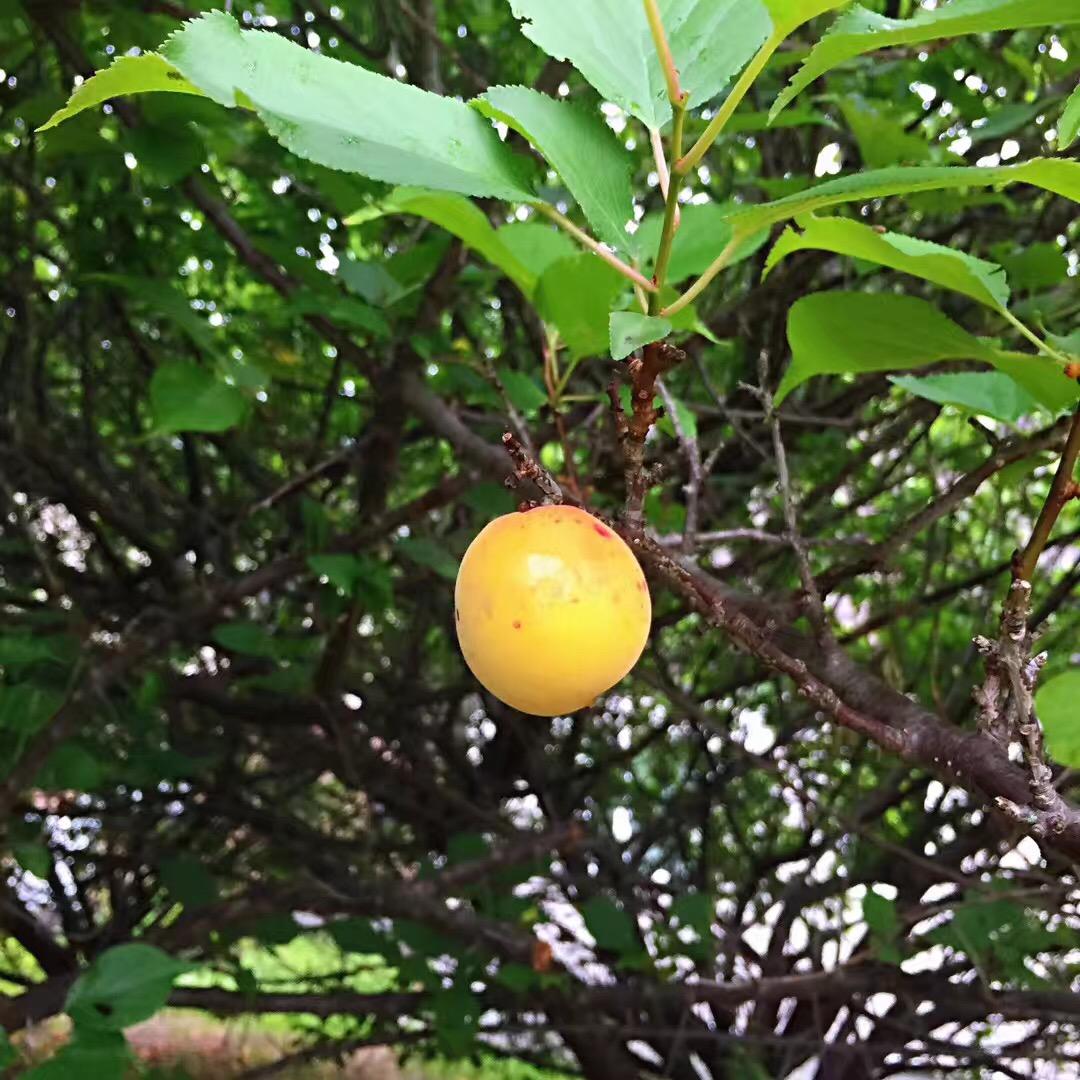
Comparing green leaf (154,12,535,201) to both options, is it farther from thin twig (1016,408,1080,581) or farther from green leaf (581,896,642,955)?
green leaf (581,896,642,955)

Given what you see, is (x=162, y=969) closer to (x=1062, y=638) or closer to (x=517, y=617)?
(x=517, y=617)

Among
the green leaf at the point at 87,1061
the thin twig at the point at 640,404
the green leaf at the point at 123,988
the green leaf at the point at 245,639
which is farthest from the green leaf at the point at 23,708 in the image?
the thin twig at the point at 640,404

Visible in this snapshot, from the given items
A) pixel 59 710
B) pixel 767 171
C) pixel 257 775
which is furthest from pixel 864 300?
pixel 257 775

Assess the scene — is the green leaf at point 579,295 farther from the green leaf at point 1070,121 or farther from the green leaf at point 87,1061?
the green leaf at point 87,1061

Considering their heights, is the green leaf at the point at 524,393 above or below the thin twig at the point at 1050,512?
above

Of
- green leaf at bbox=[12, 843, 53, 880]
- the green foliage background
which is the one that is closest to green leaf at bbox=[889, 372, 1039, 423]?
the green foliage background
